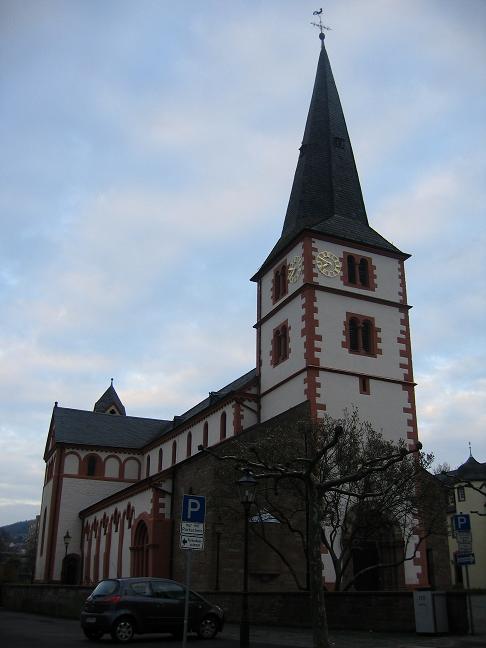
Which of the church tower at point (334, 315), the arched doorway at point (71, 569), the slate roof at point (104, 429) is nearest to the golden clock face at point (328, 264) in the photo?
the church tower at point (334, 315)

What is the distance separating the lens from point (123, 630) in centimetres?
1705

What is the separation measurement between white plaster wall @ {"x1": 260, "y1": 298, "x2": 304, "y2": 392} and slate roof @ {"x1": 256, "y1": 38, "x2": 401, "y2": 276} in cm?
394

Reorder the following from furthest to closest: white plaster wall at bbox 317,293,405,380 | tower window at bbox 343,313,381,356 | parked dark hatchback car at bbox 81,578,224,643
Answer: tower window at bbox 343,313,381,356 → white plaster wall at bbox 317,293,405,380 → parked dark hatchback car at bbox 81,578,224,643

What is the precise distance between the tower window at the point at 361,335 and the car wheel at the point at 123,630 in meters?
20.2

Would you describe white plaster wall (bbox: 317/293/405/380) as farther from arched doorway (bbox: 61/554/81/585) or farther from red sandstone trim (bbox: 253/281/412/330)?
arched doorway (bbox: 61/554/81/585)

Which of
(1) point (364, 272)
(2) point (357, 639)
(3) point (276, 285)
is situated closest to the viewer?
(2) point (357, 639)

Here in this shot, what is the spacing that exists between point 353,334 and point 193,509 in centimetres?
2351

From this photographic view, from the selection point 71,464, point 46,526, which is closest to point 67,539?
point 46,526

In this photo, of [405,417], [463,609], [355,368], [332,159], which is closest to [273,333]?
[355,368]

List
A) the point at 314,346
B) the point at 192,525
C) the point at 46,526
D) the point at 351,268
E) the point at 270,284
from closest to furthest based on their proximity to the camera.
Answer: the point at 192,525 < the point at 314,346 < the point at 351,268 < the point at 270,284 < the point at 46,526

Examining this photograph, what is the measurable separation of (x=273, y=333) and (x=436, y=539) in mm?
13589

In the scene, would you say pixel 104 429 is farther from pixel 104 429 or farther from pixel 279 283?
pixel 279 283

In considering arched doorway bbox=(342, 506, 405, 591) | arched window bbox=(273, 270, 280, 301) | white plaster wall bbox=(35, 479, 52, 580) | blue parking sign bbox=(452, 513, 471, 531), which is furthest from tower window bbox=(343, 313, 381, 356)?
white plaster wall bbox=(35, 479, 52, 580)

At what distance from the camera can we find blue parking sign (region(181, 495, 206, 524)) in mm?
12805
